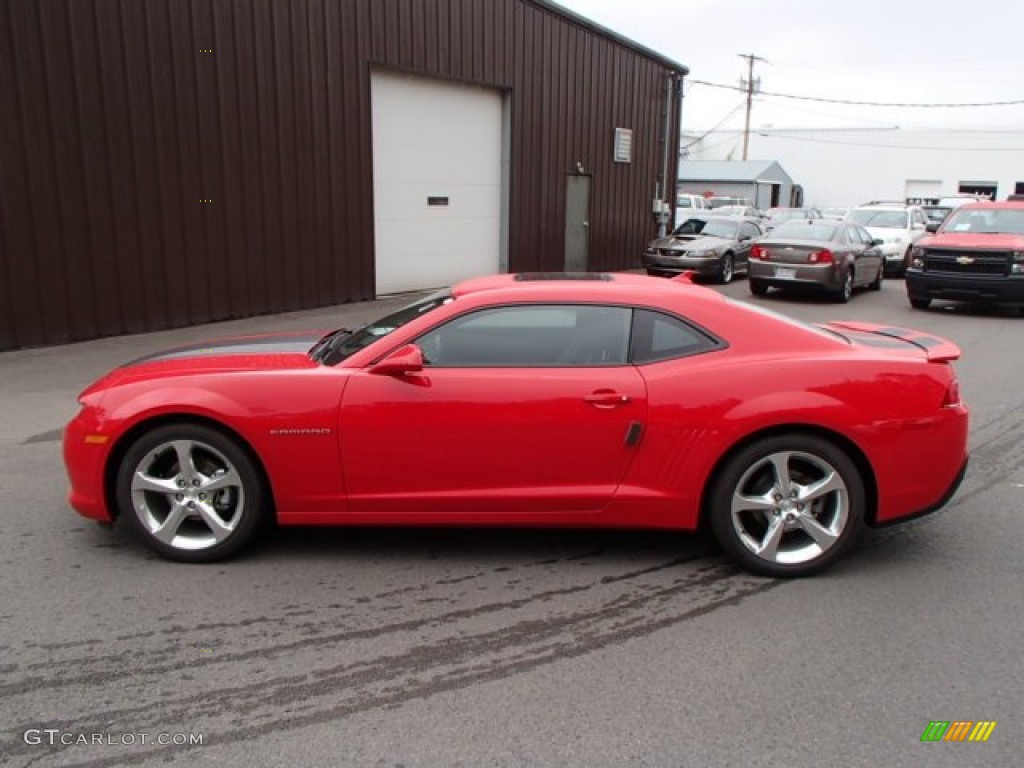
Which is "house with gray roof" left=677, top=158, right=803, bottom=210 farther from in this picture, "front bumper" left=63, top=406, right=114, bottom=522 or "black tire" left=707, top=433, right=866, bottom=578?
"front bumper" left=63, top=406, right=114, bottom=522

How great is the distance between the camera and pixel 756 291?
16.0m

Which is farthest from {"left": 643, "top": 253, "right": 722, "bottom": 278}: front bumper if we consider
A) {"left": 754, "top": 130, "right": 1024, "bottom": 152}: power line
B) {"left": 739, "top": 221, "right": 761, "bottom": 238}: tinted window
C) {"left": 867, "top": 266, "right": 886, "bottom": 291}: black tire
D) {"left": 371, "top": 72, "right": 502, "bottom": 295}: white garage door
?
{"left": 754, "top": 130, "right": 1024, "bottom": 152}: power line

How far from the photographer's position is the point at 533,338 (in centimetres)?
418

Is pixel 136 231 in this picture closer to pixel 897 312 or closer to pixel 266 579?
pixel 266 579

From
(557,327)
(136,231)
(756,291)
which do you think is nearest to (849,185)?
(756,291)

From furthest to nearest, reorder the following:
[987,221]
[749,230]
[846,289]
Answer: [749,230], [846,289], [987,221]

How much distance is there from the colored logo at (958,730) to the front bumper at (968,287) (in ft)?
40.7

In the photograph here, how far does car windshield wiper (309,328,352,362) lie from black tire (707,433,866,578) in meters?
2.07

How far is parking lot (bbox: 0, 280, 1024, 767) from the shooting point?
282 cm

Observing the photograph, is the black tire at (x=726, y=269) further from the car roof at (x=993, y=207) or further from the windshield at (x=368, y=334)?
the windshield at (x=368, y=334)

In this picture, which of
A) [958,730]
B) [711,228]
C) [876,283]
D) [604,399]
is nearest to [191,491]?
[604,399]

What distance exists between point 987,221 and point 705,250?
5326 millimetres

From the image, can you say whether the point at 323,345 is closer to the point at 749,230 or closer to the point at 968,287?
the point at 968,287

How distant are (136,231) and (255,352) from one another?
7.05 metres
